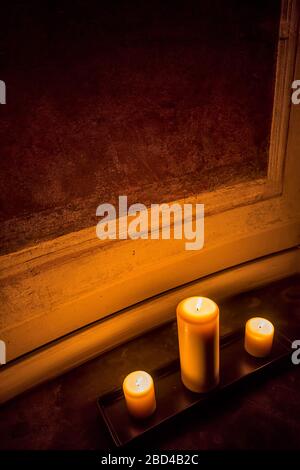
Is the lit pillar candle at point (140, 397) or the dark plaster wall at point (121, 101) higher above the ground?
the dark plaster wall at point (121, 101)

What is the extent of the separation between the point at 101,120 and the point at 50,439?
0.78 m

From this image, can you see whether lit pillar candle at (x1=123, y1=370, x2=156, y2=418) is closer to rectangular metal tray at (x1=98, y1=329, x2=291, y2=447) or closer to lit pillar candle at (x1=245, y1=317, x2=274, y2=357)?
rectangular metal tray at (x1=98, y1=329, x2=291, y2=447)

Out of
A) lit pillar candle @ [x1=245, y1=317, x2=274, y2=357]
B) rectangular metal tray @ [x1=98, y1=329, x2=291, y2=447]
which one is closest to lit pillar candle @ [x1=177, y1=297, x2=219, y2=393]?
rectangular metal tray @ [x1=98, y1=329, x2=291, y2=447]

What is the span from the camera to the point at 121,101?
2.56 ft

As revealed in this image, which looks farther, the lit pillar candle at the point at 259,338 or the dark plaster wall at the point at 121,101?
the lit pillar candle at the point at 259,338

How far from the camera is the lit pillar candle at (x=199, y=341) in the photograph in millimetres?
707

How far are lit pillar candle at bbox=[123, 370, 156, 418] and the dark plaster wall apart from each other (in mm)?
412

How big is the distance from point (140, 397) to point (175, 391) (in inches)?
5.2

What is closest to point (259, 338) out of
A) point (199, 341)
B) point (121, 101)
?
point (199, 341)

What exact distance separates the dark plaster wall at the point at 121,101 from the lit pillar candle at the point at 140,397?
412 millimetres

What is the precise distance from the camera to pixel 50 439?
31.2 inches

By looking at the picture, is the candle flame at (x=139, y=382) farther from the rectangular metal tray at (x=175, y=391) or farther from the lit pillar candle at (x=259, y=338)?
the lit pillar candle at (x=259, y=338)

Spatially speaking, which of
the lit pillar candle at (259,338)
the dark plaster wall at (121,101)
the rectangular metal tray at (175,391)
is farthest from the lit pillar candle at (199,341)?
the dark plaster wall at (121,101)
